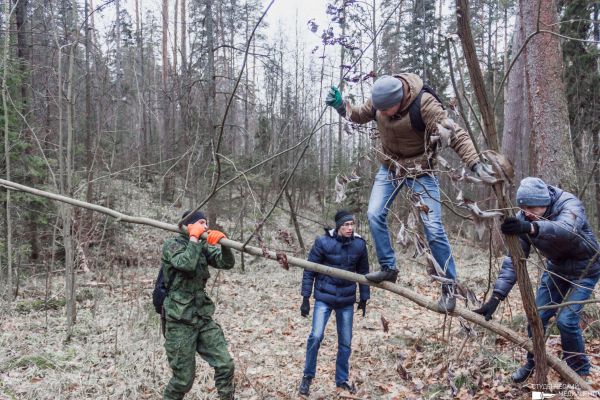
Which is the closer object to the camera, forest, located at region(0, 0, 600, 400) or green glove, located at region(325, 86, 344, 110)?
forest, located at region(0, 0, 600, 400)

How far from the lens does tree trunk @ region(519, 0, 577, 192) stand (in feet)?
17.7

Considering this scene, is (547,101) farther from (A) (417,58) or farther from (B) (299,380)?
(A) (417,58)

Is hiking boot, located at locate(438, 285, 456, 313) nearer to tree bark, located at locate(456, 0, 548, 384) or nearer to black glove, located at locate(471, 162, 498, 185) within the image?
tree bark, located at locate(456, 0, 548, 384)

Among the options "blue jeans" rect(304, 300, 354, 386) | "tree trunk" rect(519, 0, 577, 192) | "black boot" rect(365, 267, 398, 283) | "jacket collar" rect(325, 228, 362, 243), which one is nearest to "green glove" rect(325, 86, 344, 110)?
"black boot" rect(365, 267, 398, 283)

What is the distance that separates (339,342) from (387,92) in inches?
119

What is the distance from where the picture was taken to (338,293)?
15.8 feet

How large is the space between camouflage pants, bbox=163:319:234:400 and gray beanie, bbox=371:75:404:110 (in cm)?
268

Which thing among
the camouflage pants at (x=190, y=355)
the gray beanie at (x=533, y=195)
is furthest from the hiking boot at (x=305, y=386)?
the gray beanie at (x=533, y=195)

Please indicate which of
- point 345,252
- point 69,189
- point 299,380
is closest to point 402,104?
point 345,252

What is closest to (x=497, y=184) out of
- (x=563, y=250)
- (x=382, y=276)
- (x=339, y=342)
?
(x=382, y=276)

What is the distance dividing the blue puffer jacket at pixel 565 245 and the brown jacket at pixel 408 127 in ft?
3.46

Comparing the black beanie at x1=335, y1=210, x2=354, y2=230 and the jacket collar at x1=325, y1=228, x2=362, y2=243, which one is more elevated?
the black beanie at x1=335, y1=210, x2=354, y2=230

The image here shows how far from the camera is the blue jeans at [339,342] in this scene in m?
4.78

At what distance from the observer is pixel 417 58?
1678 cm
